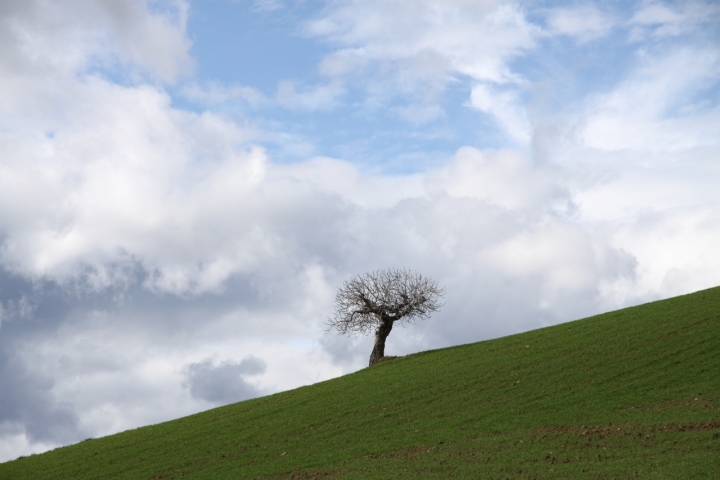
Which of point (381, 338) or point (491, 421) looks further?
point (381, 338)

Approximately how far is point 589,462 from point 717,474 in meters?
4.77

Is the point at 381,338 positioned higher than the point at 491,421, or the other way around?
the point at 381,338

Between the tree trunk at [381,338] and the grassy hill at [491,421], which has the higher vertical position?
the tree trunk at [381,338]

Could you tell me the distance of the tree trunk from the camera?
63250 mm

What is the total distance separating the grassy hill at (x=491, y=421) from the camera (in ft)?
88.4

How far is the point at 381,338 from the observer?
210 ft

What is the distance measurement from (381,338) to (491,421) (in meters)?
30.1

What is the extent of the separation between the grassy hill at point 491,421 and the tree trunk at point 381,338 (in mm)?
6446

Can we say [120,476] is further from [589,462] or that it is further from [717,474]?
[717,474]

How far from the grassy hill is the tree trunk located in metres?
6.45

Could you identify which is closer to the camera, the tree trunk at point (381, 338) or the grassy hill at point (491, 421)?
the grassy hill at point (491, 421)

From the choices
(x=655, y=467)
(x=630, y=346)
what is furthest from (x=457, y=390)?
(x=655, y=467)

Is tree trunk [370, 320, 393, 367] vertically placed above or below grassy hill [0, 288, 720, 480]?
above

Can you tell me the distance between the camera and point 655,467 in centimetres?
2331
